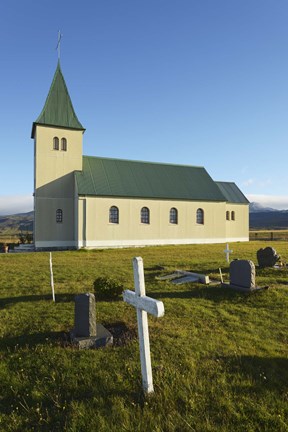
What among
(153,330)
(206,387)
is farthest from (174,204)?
(206,387)

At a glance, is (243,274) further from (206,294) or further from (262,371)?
(262,371)

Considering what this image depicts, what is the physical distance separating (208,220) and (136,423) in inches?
1382

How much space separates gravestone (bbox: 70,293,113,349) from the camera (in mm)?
6992

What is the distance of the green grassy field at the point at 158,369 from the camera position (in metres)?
4.56

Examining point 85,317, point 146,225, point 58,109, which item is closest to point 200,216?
point 146,225

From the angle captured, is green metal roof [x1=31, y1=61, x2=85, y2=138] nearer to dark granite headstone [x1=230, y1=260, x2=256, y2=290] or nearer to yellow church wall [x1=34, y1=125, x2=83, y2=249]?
yellow church wall [x1=34, y1=125, x2=83, y2=249]

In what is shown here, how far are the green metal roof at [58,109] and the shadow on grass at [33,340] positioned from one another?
2800cm

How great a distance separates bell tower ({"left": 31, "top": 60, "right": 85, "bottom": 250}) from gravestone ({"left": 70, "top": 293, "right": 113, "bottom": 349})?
25.1 meters

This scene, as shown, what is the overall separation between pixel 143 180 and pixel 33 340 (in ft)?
99.6

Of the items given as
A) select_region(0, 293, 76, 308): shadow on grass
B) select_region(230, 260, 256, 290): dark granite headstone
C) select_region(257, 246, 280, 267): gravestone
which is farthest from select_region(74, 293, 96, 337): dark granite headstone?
select_region(257, 246, 280, 267): gravestone

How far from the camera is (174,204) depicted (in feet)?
120

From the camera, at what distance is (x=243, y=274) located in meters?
11.5

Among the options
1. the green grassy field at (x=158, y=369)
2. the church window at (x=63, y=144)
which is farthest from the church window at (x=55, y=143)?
the green grassy field at (x=158, y=369)

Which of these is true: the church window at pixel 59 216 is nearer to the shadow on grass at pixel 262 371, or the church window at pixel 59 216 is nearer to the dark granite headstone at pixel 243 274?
the dark granite headstone at pixel 243 274
